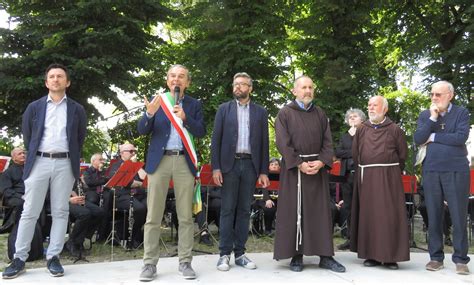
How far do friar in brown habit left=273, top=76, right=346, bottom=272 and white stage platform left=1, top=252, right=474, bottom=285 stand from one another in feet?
0.71

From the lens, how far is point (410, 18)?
13586 mm

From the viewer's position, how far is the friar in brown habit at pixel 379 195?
5.14m

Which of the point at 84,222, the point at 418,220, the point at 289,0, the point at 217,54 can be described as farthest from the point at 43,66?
the point at 418,220

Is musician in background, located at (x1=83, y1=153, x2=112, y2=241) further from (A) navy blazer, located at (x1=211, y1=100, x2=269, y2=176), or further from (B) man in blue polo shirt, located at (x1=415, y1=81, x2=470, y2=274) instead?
(B) man in blue polo shirt, located at (x1=415, y1=81, x2=470, y2=274)

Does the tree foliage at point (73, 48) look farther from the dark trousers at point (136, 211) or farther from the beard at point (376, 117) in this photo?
the beard at point (376, 117)

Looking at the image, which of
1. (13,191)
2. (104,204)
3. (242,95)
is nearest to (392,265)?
(242,95)

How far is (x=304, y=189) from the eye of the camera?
5039 millimetres

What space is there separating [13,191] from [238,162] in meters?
3.09

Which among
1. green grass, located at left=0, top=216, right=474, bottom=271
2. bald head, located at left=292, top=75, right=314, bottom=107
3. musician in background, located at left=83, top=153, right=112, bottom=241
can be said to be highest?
bald head, located at left=292, top=75, right=314, bottom=107

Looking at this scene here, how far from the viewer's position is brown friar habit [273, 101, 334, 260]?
16.3ft

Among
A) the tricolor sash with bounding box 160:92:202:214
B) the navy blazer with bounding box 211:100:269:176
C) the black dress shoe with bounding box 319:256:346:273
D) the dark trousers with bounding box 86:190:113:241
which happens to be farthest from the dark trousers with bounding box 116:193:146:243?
the black dress shoe with bounding box 319:256:346:273

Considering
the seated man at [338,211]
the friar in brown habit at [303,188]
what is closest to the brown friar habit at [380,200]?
the friar in brown habit at [303,188]

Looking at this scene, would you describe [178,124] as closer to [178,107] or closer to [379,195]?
[178,107]

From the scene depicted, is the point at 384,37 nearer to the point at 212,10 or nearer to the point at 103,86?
the point at 212,10
